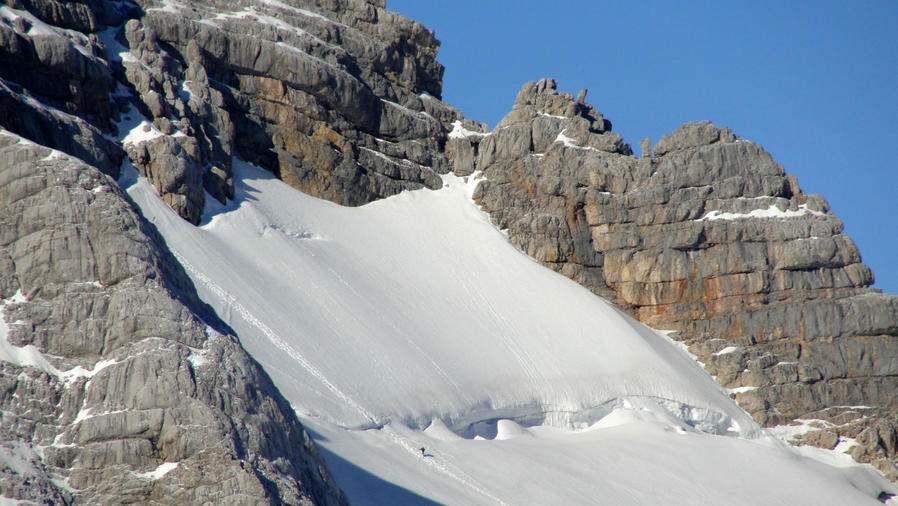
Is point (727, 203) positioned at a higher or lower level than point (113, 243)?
higher

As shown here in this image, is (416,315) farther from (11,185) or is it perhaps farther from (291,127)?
(11,185)

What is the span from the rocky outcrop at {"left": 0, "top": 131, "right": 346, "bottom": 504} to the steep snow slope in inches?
416

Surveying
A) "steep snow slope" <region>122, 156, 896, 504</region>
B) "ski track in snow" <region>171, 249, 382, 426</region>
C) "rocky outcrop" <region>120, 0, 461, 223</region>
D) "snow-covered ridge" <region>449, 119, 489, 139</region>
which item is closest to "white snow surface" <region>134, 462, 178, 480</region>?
"steep snow slope" <region>122, 156, 896, 504</region>

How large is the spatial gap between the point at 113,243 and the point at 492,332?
121 ft

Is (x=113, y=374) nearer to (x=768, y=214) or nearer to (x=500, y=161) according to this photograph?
(x=768, y=214)

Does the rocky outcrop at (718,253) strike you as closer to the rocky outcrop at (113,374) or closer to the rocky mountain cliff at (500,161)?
the rocky mountain cliff at (500,161)

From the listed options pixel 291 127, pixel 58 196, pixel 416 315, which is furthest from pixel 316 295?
pixel 58 196

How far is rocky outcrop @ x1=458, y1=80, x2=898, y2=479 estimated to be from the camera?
61.5 meters

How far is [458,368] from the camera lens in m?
52.2

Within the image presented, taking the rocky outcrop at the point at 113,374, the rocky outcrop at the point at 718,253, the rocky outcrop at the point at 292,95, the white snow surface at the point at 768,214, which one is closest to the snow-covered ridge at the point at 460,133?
the rocky outcrop at the point at 292,95

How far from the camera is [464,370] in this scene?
52.3 m

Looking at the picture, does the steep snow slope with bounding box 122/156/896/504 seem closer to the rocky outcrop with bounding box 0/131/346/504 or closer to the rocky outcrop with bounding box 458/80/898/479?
the rocky outcrop with bounding box 458/80/898/479

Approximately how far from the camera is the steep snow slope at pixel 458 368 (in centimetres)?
4119

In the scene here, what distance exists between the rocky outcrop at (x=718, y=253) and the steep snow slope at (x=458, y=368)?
110 inches
